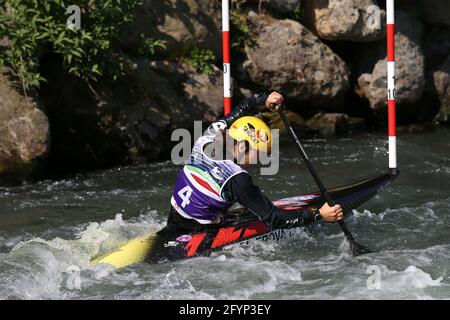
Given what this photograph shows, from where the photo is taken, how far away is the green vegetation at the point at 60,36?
27.9 ft

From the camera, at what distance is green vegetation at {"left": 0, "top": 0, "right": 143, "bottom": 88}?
8500mm

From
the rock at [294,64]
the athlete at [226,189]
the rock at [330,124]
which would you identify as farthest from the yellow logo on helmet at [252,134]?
the rock at [330,124]

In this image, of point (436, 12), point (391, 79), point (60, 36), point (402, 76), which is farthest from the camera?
point (436, 12)

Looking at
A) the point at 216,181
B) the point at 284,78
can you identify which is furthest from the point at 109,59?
the point at 216,181

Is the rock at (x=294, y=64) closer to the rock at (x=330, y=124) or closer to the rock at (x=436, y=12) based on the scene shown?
the rock at (x=330, y=124)

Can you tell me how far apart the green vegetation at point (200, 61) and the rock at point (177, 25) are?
0.29 ft

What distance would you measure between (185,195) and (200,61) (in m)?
4.77

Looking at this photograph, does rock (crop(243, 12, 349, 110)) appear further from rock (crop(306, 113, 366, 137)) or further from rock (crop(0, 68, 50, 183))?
rock (crop(0, 68, 50, 183))

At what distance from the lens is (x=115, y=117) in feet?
30.3

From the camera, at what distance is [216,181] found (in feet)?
17.6

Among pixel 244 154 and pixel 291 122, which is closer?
pixel 244 154

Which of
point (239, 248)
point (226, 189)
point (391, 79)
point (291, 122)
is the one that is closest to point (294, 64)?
Result: point (291, 122)

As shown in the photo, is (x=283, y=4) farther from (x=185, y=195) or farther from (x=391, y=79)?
(x=185, y=195)

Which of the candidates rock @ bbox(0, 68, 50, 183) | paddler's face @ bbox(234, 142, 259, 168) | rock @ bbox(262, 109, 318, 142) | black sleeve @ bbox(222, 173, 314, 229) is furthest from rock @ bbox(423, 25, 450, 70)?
paddler's face @ bbox(234, 142, 259, 168)
